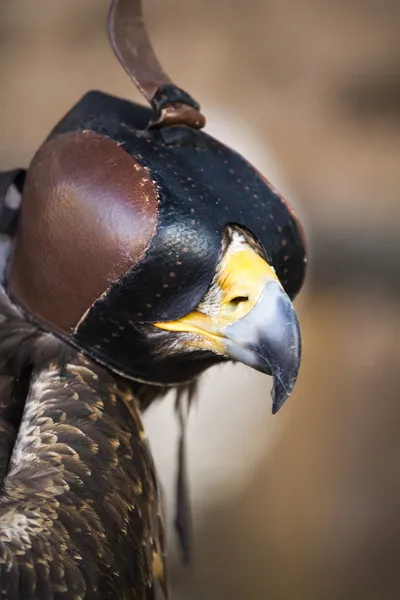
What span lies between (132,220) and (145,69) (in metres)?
→ 0.24

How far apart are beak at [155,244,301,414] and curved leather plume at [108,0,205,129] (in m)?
0.19

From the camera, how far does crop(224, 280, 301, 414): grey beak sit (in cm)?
85

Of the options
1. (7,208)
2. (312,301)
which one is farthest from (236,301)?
(312,301)

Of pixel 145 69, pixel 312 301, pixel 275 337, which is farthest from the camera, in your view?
pixel 312 301

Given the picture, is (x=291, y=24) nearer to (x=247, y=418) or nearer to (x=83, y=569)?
(x=247, y=418)

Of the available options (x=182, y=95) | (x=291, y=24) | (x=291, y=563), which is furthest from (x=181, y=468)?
(x=291, y=24)

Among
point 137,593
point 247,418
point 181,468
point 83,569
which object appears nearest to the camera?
point 83,569

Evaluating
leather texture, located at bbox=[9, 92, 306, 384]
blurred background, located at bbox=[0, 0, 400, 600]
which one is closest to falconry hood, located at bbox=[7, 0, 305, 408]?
leather texture, located at bbox=[9, 92, 306, 384]

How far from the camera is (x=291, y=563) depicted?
Result: 2.29 m

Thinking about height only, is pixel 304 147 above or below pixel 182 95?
below

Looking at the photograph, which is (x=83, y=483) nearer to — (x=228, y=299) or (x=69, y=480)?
(x=69, y=480)

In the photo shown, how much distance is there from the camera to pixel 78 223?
3.01ft

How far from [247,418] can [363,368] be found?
0.36m

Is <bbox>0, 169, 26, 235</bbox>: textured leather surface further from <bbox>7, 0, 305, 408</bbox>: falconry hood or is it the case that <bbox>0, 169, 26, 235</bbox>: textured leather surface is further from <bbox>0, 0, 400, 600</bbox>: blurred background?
<bbox>0, 0, 400, 600</bbox>: blurred background
